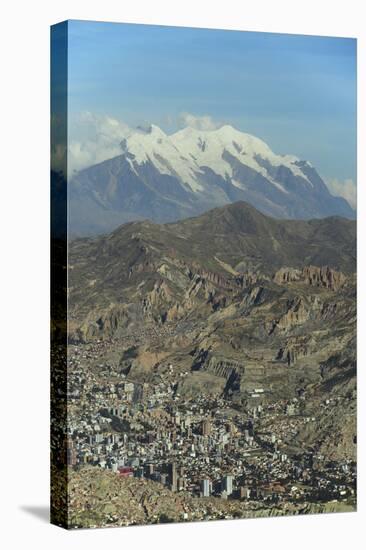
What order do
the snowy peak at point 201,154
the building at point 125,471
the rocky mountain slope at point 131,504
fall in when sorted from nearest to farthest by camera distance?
the rocky mountain slope at point 131,504
the building at point 125,471
the snowy peak at point 201,154

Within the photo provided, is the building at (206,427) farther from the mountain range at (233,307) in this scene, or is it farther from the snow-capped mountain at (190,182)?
the snow-capped mountain at (190,182)

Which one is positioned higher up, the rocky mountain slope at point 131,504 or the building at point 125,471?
the building at point 125,471

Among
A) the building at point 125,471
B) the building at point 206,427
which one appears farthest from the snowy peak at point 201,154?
the building at point 125,471

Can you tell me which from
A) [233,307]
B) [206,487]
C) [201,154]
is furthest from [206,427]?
[201,154]

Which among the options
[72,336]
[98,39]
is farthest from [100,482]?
[98,39]

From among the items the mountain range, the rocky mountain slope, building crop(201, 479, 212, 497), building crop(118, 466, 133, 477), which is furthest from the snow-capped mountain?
building crop(201, 479, 212, 497)

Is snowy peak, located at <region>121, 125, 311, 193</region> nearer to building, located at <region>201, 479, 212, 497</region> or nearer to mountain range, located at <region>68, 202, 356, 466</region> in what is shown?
mountain range, located at <region>68, 202, 356, 466</region>

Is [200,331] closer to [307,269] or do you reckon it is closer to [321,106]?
[307,269]

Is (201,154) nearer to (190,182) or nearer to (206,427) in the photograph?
(190,182)
